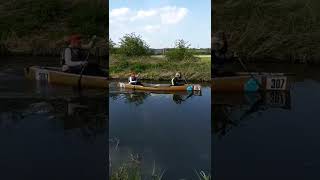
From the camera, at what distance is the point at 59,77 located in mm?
3314

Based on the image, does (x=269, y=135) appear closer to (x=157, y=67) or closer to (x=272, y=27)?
(x=272, y=27)

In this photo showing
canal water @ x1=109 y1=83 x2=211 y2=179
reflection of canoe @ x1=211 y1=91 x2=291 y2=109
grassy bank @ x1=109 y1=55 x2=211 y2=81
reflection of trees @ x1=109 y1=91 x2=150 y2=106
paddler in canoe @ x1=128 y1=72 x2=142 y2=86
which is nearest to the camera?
reflection of canoe @ x1=211 y1=91 x2=291 y2=109

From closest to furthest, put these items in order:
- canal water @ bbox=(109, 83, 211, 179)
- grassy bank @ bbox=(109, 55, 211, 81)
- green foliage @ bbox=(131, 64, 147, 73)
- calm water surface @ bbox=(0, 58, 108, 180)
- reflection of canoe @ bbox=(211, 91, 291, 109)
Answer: calm water surface @ bbox=(0, 58, 108, 180)
reflection of canoe @ bbox=(211, 91, 291, 109)
canal water @ bbox=(109, 83, 211, 179)
grassy bank @ bbox=(109, 55, 211, 81)
green foliage @ bbox=(131, 64, 147, 73)

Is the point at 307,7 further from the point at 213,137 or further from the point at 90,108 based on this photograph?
the point at 90,108

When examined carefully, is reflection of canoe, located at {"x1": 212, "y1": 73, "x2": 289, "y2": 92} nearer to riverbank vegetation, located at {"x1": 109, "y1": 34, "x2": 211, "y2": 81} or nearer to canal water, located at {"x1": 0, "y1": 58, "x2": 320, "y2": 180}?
canal water, located at {"x1": 0, "y1": 58, "x2": 320, "y2": 180}

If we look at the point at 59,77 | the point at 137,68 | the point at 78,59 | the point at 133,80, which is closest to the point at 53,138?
the point at 59,77

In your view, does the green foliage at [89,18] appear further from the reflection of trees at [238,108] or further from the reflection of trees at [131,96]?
the reflection of trees at [131,96]

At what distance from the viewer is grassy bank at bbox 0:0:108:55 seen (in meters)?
3.31

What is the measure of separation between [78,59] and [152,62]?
4.86 metres

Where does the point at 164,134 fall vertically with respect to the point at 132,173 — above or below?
above

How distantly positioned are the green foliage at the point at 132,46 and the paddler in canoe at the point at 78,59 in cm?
393

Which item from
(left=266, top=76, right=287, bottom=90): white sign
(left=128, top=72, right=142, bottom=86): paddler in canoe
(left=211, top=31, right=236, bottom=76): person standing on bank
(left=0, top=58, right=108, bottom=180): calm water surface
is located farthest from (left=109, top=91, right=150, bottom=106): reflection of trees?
(left=266, top=76, right=287, bottom=90): white sign

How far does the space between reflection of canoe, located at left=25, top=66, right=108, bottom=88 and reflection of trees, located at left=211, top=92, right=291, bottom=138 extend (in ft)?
2.92

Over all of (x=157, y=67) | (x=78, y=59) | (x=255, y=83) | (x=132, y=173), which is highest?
(x=157, y=67)
